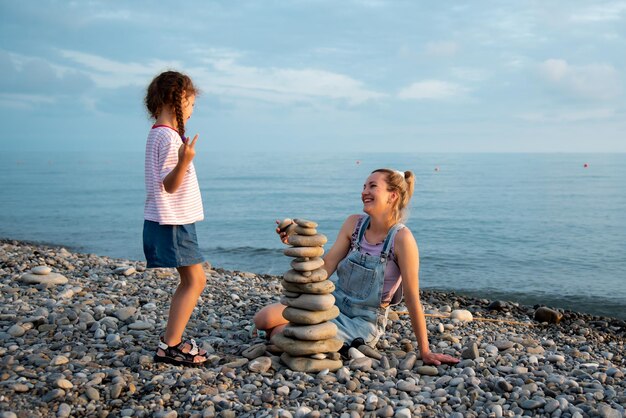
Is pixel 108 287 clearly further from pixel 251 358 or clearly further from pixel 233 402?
pixel 233 402

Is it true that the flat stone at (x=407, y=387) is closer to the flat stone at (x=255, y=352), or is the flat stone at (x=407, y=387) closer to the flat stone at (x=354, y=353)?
the flat stone at (x=354, y=353)

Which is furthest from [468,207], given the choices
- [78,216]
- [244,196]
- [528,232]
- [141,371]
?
[141,371]

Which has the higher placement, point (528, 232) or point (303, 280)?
point (303, 280)

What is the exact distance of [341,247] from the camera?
6520mm

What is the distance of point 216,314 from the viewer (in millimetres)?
7750

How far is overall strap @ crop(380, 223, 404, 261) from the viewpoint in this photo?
6.09 meters

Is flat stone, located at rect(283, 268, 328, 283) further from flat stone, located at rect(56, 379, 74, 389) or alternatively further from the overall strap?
flat stone, located at rect(56, 379, 74, 389)

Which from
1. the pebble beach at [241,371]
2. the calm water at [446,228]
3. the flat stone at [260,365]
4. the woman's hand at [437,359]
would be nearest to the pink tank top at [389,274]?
the pebble beach at [241,371]

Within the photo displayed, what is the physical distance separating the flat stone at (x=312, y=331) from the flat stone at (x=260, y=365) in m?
0.33

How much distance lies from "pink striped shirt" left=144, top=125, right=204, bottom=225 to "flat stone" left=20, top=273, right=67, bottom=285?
4615mm

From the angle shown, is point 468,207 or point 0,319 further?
point 468,207

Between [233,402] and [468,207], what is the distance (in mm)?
30107

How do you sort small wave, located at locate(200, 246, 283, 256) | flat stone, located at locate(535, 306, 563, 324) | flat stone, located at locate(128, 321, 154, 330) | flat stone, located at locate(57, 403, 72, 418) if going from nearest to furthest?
flat stone, located at locate(57, 403, 72, 418)
flat stone, located at locate(128, 321, 154, 330)
flat stone, located at locate(535, 306, 563, 324)
small wave, located at locate(200, 246, 283, 256)

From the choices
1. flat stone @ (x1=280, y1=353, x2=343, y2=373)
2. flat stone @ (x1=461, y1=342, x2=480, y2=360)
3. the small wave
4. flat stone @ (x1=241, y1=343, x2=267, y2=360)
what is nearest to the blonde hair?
flat stone @ (x1=461, y1=342, x2=480, y2=360)
